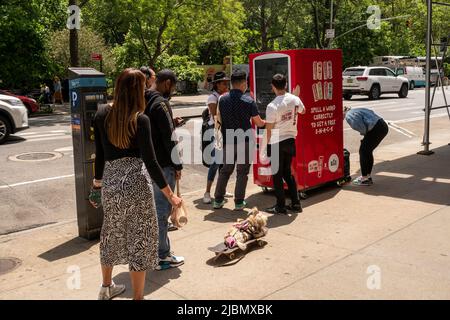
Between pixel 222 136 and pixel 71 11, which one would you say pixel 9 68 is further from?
pixel 222 136

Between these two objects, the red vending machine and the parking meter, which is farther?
the red vending machine

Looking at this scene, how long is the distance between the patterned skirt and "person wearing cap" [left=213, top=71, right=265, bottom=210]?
2.71m

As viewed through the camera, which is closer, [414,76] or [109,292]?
[109,292]

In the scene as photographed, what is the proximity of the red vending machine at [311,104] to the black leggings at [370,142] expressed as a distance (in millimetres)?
433

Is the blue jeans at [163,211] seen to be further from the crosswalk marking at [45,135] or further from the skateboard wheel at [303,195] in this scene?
the crosswalk marking at [45,135]

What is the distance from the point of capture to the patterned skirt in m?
3.40

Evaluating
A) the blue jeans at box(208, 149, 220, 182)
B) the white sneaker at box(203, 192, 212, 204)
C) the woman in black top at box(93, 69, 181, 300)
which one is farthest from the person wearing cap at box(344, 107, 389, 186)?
the woman in black top at box(93, 69, 181, 300)

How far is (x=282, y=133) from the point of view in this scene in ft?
19.3

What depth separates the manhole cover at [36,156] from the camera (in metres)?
9.96

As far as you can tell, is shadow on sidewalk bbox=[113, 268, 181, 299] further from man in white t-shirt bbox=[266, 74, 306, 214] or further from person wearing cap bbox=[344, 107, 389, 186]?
person wearing cap bbox=[344, 107, 389, 186]

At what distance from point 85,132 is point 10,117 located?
805cm

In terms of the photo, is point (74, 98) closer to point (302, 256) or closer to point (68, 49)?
point (302, 256)

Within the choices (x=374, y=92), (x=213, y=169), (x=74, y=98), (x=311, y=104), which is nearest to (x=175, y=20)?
(x=374, y=92)

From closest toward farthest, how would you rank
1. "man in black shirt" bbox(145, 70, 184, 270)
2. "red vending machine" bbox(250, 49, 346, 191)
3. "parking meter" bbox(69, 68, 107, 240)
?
"man in black shirt" bbox(145, 70, 184, 270), "parking meter" bbox(69, 68, 107, 240), "red vending machine" bbox(250, 49, 346, 191)
